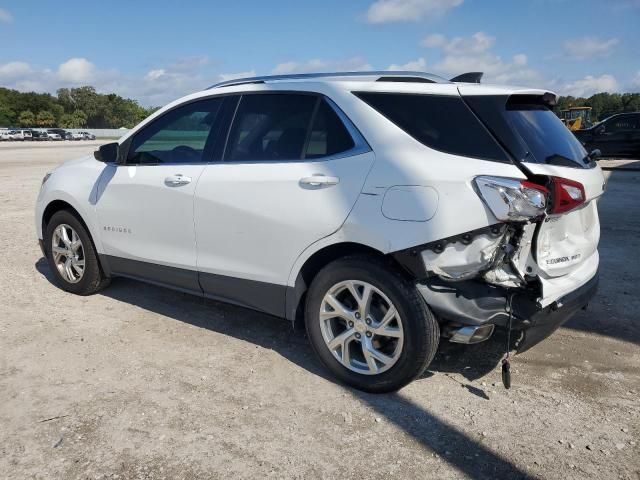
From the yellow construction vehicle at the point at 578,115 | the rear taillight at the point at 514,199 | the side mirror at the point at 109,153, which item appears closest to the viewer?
the rear taillight at the point at 514,199

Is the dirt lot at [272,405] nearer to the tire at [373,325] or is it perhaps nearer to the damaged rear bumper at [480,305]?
the tire at [373,325]

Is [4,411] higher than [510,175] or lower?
lower

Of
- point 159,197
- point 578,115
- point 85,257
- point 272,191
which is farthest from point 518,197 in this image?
point 578,115

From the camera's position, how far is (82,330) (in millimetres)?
4262

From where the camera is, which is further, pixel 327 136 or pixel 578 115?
pixel 578 115

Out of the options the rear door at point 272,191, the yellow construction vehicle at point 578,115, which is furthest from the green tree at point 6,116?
the rear door at point 272,191

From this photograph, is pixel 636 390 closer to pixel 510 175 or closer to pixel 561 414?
pixel 561 414

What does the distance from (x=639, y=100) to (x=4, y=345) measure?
101 meters

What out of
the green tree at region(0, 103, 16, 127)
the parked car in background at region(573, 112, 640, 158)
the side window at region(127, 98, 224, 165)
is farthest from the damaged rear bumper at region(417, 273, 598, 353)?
the green tree at region(0, 103, 16, 127)

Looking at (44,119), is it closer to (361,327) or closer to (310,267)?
(310,267)

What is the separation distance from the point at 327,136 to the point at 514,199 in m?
1.18

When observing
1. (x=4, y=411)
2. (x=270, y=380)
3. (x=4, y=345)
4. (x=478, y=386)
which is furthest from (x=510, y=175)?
(x=4, y=345)

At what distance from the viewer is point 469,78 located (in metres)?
3.52

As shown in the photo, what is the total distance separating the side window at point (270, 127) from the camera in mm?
3511
